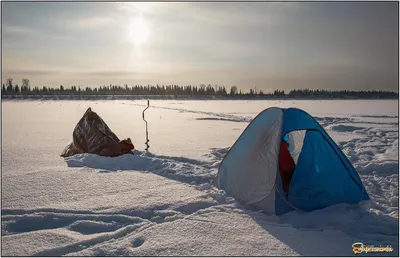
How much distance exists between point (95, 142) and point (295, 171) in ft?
17.9

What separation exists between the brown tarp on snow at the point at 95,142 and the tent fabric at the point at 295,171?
12.0 ft

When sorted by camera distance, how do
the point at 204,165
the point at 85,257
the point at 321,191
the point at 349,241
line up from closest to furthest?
the point at 85,257, the point at 349,241, the point at 321,191, the point at 204,165

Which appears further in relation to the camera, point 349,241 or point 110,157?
point 110,157

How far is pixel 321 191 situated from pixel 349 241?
1.13m

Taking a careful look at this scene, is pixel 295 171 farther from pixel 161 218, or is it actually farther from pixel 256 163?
pixel 161 218

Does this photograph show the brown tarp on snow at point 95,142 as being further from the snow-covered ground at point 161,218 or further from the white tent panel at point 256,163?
the white tent panel at point 256,163

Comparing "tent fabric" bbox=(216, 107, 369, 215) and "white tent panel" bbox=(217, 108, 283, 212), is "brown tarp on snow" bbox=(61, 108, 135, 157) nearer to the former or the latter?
"white tent panel" bbox=(217, 108, 283, 212)

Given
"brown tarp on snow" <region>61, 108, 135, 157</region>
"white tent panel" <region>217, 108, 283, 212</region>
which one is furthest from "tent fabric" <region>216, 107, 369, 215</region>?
"brown tarp on snow" <region>61, 108, 135, 157</region>

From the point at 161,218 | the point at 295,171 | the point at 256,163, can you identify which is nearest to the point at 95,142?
the point at 161,218

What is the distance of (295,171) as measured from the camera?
16.2 ft

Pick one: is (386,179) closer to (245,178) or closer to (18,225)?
(245,178)

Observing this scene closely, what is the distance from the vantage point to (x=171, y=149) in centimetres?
927

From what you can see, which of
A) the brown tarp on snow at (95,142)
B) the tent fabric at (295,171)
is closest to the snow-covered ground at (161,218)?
the tent fabric at (295,171)

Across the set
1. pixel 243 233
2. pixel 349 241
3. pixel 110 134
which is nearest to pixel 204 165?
pixel 110 134
